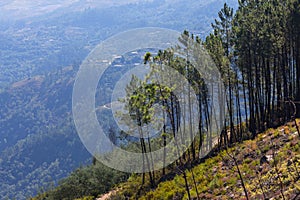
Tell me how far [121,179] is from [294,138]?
75.2ft

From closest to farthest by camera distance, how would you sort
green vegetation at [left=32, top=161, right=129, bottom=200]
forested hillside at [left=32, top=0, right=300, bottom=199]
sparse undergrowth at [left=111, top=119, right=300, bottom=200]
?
sparse undergrowth at [left=111, top=119, right=300, bottom=200] → forested hillside at [left=32, top=0, right=300, bottom=199] → green vegetation at [left=32, top=161, right=129, bottom=200]

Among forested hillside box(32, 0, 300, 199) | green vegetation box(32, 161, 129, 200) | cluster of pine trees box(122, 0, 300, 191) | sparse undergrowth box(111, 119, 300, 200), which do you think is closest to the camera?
sparse undergrowth box(111, 119, 300, 200)

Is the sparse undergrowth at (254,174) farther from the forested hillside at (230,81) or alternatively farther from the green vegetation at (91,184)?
the green vegetation at (91,184)

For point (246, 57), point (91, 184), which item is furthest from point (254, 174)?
point (91, 184)

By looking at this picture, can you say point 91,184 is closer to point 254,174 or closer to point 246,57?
point 246,57

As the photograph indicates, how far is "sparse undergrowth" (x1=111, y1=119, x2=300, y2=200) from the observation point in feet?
45.4

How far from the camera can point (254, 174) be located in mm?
18344

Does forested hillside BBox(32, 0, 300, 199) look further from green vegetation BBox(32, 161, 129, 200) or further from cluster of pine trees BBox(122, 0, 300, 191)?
green vegetation BBox(32, 161, 129, 200)

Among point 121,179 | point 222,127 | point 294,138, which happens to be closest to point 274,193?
point 294,138

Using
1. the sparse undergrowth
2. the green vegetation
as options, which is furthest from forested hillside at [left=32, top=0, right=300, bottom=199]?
the green vegetation

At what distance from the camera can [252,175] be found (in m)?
18.3

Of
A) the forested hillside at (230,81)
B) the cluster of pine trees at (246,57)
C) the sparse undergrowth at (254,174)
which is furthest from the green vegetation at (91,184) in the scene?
the sparse undergrowth at (254,174)

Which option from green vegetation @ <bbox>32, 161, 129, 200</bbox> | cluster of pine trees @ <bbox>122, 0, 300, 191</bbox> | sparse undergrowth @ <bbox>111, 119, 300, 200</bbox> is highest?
cluster of pine trees @ <bbox>122, 0, 300, 191</bbox>

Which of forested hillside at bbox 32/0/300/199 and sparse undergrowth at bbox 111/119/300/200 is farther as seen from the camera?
forested hillside at bbox 32/0/300/199
